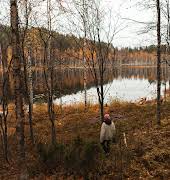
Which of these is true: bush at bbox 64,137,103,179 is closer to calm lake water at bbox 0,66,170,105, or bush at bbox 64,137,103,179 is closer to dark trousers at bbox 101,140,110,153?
dark trousers at bbox 101,140,110,153

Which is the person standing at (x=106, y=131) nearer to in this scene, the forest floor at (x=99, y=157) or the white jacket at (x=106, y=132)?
the white jacket at (x=106, y=132)

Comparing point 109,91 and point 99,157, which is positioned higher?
point 99,157

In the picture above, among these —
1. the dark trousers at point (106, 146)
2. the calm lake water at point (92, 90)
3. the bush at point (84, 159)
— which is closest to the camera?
the bush at point (84, 159)

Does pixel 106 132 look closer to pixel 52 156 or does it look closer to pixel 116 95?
pixel 52 156

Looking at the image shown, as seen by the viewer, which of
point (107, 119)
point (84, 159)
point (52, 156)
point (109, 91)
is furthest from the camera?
point (109, 91)

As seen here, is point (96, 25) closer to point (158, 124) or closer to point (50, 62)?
point (50, 62)

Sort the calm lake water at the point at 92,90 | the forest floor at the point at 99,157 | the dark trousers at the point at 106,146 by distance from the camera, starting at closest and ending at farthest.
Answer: the forest floor at the point at 99,157
the dark trousers at the point at 106,146
the calm lake water at the point at 92,90

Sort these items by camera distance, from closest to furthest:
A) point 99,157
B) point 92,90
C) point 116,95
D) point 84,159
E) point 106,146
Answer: point 84,159 → point 99,157 → point 106,146 → point 116,95 → point 92,90

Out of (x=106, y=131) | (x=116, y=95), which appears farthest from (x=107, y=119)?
(x=116, y=95)

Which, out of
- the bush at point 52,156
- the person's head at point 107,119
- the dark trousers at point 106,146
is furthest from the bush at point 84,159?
the person's head at point 107,119

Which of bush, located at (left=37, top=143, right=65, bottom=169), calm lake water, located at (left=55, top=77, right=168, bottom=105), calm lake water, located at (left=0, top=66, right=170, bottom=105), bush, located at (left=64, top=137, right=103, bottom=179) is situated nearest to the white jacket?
bush, located at (left=64, top=137, right=103, bottom=179)

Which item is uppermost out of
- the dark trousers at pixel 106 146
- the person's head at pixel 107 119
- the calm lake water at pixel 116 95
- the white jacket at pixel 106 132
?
the person's head at pixel 107 119

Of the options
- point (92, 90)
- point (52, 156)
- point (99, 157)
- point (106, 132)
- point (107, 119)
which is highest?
point (107, 119)

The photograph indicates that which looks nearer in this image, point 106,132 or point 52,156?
point 52,156
